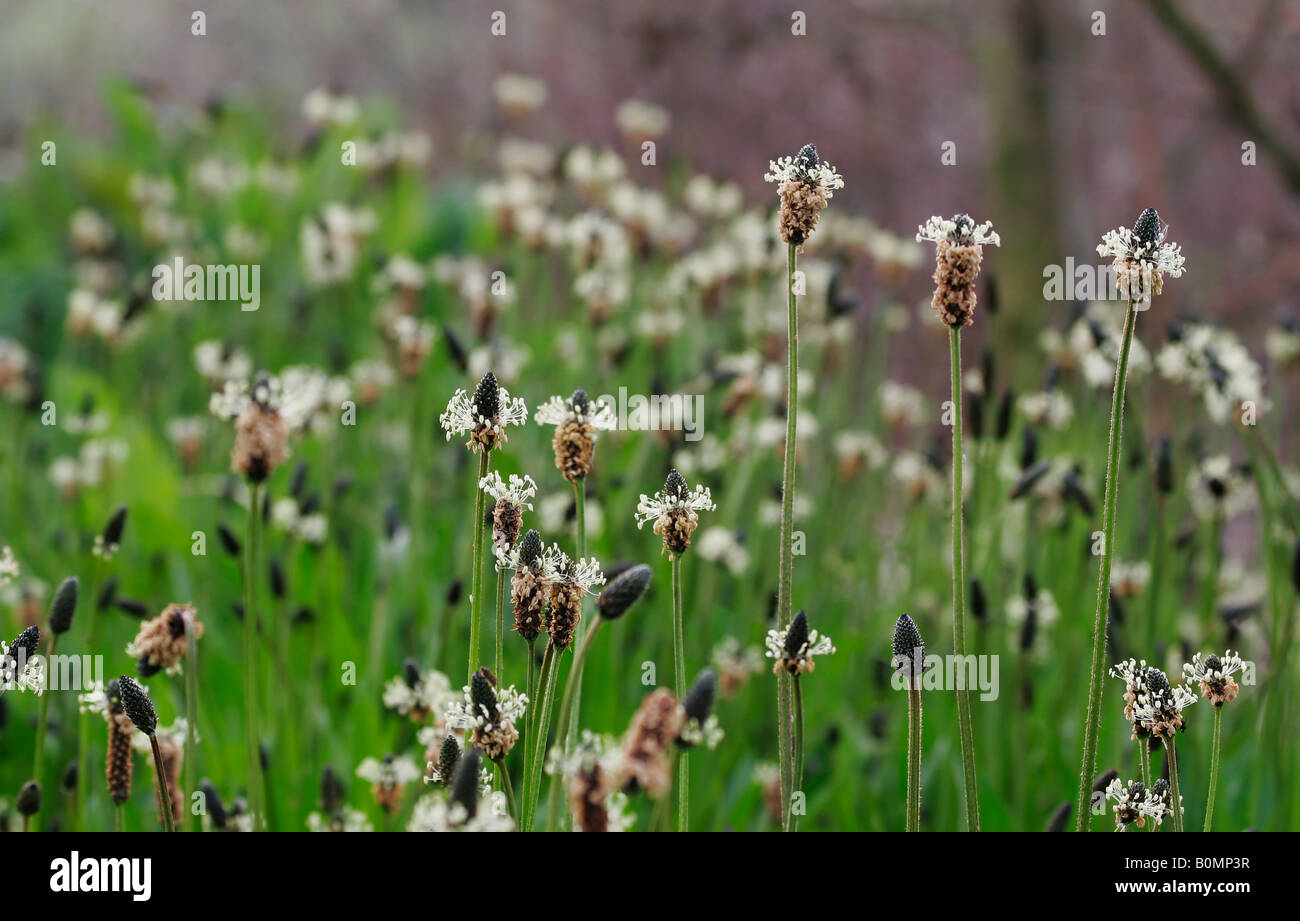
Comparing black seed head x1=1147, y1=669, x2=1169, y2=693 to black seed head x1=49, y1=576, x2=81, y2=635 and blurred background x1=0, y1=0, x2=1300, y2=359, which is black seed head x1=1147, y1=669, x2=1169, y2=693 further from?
blurred background x1=0, y1=0, x2=1300, y2=359

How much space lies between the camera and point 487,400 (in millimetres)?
1000

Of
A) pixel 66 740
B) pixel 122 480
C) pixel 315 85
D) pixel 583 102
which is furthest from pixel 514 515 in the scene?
pixel 315 85

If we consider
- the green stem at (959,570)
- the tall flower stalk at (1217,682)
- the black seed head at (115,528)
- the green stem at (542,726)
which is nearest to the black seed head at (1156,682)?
the tall flower stalk at (1217,682)

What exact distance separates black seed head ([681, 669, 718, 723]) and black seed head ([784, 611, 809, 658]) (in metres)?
0.11

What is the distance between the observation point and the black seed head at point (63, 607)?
1171mm

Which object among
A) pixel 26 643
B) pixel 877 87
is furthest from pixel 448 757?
pixel 877 87

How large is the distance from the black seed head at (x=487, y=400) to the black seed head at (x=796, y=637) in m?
0.31

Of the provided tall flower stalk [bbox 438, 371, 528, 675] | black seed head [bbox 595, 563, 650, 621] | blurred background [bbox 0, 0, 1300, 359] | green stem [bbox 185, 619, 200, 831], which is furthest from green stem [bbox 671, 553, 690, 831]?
blurred background [bbox 0, 0, 1300, 359]

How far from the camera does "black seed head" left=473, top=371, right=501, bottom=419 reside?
1.00 m
